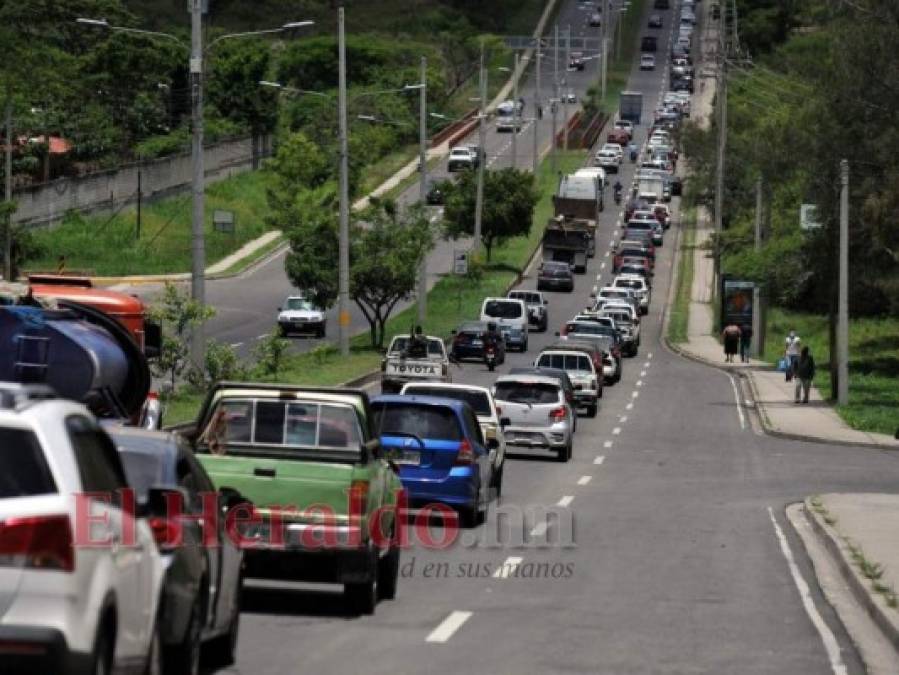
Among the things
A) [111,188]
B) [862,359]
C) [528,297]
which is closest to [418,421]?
[862,359]

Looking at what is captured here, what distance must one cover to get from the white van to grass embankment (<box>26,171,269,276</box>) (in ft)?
51.3

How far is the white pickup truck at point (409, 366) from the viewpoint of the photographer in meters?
54.7

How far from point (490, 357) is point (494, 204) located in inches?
1545

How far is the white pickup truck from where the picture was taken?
179 feet

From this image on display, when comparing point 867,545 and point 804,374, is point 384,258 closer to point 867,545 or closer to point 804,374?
point 804,374

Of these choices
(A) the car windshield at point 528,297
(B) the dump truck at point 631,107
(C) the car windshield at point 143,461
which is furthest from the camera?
(B) the dump truck at point 631,107

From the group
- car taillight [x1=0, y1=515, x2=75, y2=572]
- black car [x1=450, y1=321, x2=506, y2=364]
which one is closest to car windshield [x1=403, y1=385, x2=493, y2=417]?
A: car taillight [x1=0, y1=515, x2=75, y2=572]

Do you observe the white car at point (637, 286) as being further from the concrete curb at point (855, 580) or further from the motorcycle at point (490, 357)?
the concrete curb at point (855, 580)

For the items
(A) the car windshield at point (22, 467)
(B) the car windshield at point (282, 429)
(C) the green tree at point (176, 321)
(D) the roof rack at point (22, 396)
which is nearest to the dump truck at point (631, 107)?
(C) the green tree at point (176, 321)

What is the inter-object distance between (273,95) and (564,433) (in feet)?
312

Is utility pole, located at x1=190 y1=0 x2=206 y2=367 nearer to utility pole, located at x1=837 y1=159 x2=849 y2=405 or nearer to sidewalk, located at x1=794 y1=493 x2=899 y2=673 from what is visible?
sidewalk, located at x1=794 y1=493 x2=899 y2=673

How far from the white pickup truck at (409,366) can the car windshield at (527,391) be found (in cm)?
1302

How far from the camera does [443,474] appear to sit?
25.6m

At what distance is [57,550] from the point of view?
995 centimetres
